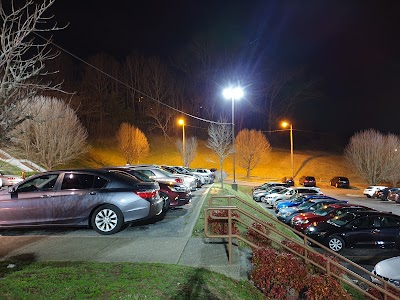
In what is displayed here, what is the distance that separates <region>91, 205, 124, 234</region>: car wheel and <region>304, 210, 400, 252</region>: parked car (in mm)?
7560

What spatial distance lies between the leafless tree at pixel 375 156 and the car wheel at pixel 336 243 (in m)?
30.8

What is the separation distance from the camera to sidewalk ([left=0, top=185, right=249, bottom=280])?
6016 millimetres

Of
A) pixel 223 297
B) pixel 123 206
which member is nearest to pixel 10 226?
pixel 123 206

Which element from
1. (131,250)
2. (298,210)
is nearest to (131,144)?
(298,210)

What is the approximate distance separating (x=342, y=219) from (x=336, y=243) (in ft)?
4.27

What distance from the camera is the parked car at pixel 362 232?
1166 cm

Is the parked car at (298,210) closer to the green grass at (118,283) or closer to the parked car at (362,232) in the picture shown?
the parked car at (362,232)

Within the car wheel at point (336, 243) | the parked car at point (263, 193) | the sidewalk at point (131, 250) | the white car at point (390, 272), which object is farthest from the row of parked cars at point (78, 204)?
the parked car at point (263, 193)

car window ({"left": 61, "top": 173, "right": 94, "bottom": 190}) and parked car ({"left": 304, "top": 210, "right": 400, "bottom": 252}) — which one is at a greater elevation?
car window ({"left": 61, "top": 173, "right": 94, "bottom": 190})

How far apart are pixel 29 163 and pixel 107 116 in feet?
124

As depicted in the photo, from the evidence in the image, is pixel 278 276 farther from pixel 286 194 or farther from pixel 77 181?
pixel 286 194

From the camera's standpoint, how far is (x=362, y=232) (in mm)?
11727

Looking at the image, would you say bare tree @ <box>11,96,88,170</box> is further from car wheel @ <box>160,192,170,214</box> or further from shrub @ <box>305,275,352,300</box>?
shrub @ <box>305,275,352,300</box>

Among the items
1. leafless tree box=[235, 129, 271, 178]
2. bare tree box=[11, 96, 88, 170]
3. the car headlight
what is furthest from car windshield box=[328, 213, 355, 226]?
leafless tree box=[235, 129, 271, 178]
